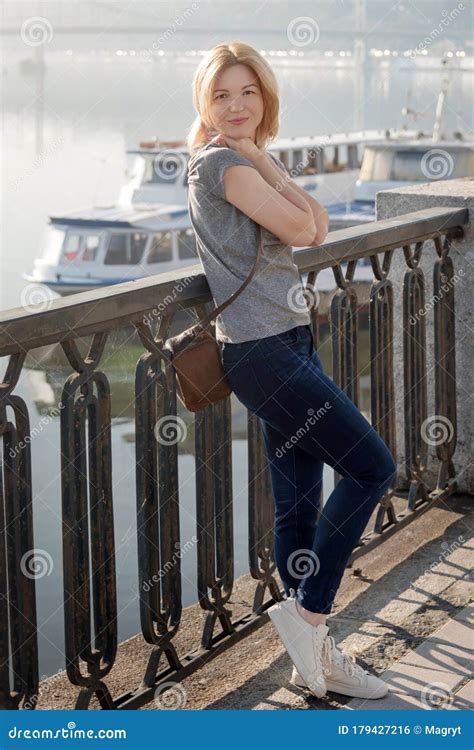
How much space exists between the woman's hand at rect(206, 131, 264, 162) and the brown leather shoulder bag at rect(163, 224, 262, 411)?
1.27ft

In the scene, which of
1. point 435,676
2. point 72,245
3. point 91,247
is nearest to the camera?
point 435,676

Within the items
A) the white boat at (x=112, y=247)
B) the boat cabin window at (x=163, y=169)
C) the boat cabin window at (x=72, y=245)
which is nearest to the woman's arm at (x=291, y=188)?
the white boat at (x=112, y=247)

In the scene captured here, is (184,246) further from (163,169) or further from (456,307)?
(456,307)

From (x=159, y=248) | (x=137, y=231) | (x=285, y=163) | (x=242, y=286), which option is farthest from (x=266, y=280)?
(x=285, y=163)

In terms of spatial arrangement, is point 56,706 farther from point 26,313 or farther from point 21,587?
point 26,313

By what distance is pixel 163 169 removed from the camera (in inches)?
1428

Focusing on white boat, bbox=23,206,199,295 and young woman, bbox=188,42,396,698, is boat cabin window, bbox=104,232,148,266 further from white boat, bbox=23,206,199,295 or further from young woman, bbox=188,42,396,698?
young woman, bbox=188,42,396,698

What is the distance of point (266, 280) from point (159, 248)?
30.4 metres

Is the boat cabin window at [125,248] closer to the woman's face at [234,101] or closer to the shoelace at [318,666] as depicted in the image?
the shoelace at [318,666]

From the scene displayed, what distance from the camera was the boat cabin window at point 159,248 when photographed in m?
32.9

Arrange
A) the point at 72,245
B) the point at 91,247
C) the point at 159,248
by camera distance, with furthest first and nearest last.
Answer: the point at 91,247, the point at 72,245, the point at 159,248

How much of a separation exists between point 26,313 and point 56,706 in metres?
1.32

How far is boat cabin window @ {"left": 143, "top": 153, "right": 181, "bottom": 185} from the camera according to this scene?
35.8 meters

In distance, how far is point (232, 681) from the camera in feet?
11.2
